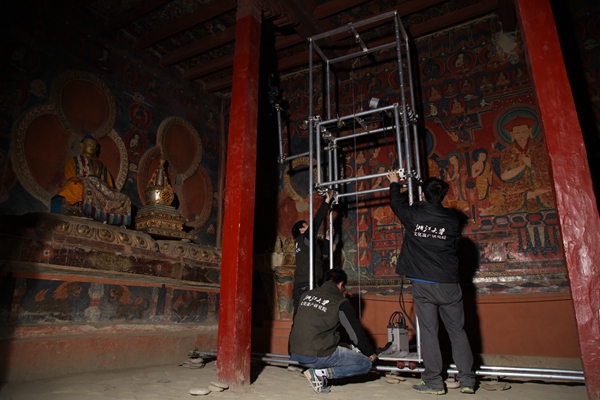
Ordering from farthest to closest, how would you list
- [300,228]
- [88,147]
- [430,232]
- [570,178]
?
[88,147] < [300,228] < [430,232] < [570,178]

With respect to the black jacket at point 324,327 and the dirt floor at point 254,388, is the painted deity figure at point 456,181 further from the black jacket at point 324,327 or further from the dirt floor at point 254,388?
the black jacket at point 324,327

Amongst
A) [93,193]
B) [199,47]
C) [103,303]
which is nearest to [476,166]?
[199,47]

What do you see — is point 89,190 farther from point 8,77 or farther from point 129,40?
point 129,40

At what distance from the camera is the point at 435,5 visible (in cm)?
648

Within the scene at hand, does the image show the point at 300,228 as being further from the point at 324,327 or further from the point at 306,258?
the point at 324,327

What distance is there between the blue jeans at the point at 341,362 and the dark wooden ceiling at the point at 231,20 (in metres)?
4.26

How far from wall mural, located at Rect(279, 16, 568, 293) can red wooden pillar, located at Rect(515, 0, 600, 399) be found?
9.65 ft

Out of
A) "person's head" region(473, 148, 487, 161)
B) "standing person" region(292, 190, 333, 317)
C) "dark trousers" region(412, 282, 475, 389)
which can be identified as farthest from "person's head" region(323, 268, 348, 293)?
"person's head" region(473, 148, 487, 161)

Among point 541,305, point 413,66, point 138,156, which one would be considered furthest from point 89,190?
point 541,305

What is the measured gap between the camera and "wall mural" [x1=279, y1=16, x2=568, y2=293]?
563cm

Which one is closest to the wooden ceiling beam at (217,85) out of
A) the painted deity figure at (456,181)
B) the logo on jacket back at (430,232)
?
the painted deity figure at (456,181)

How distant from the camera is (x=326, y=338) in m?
3.45

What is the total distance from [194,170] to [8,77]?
3283 mm

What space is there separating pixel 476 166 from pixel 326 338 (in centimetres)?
410
